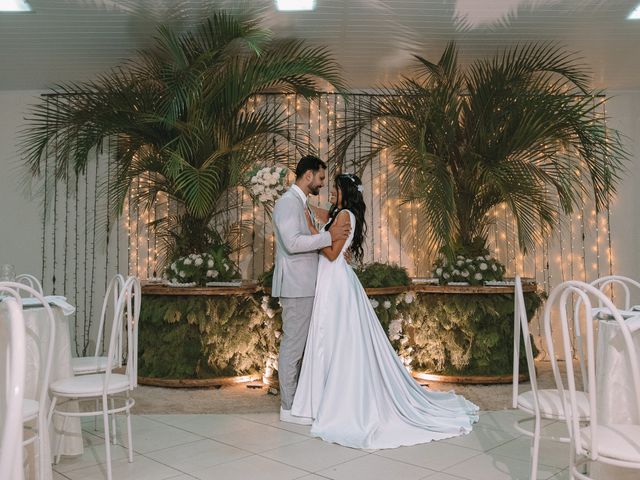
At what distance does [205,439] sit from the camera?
3531 mm

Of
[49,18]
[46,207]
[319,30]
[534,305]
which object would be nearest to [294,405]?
[534,305]

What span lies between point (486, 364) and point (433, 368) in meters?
0.43

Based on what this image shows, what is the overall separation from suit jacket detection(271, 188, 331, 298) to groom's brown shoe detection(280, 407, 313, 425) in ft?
2.44

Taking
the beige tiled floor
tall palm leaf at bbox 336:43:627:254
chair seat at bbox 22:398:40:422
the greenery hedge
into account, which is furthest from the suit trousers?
chair seat at bbox 22:398:40:422

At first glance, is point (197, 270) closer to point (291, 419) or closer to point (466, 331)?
point (291, 419)

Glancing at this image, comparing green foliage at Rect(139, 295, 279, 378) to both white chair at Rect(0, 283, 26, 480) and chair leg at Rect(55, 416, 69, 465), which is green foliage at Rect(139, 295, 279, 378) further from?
white chair at Rect(0, 283, 26, 480)

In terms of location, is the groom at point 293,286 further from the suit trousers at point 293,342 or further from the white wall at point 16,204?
the white wall at point 16,204

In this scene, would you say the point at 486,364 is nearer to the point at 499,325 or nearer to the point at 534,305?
the point at 499,325

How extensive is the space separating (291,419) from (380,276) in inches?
54.3

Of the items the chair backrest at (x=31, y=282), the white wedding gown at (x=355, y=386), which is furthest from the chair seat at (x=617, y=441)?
the chair backrest at (x=31, y=282)

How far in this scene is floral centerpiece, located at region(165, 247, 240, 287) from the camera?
503 cm

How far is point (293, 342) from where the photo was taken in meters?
3.94

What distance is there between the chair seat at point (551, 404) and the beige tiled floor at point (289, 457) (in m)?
0.53

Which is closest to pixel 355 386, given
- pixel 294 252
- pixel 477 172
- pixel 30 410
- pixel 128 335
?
pixel 294 252
